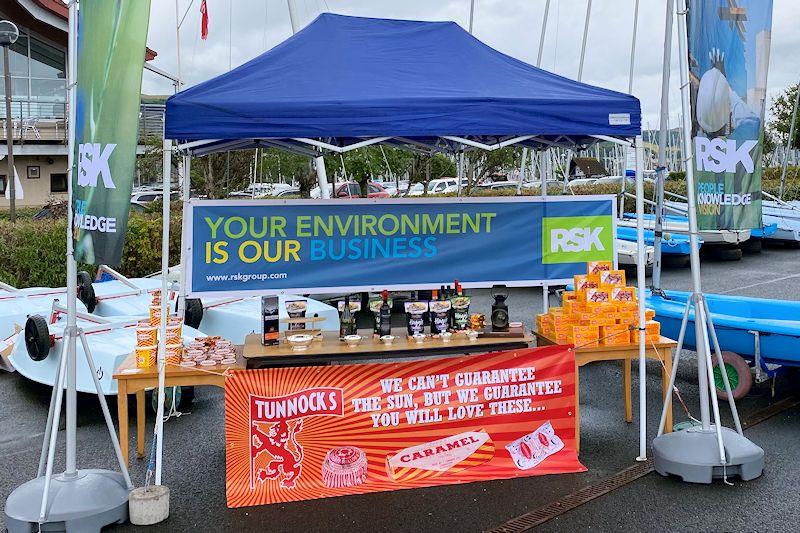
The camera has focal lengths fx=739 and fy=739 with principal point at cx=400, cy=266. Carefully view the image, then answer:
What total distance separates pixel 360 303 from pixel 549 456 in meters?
1.89

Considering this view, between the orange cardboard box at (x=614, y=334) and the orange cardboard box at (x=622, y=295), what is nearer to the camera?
the orange cardboard box at (x=614, y=334)

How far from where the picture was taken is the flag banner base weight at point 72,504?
4.40m

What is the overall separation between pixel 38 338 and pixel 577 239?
17.1 ft

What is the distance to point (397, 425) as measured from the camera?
210 inches

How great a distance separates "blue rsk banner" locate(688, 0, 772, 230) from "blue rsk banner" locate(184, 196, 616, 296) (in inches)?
57.7

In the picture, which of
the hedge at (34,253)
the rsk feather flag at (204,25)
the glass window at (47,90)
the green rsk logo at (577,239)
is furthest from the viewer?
the glass window at (47,90)

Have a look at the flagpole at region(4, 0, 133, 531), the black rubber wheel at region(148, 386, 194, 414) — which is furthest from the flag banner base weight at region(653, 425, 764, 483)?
the black rubber wheel at region(148, 386, 194, 414)

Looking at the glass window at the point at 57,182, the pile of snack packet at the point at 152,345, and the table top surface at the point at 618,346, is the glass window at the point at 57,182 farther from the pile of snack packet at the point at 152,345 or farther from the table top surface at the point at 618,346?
the table top surface at the point at 618,346

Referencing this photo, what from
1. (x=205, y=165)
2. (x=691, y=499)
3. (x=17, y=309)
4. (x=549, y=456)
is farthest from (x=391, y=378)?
(x=205, y=165)

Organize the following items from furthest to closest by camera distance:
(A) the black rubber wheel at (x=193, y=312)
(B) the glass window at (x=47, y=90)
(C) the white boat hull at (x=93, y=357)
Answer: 1. (B) the glass window at (x=47, y=90)
2. (A) the black rubber wheel at (x=193, y=312)
3. (C) the white boat hull at (x=93, y=357)

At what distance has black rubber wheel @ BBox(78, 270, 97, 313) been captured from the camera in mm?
9477

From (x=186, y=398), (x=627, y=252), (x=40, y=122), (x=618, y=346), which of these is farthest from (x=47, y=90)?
(x=618, y=346)

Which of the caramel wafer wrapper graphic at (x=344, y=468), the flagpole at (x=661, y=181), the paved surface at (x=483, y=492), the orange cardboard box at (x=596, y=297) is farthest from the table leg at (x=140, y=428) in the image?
the flagpole at (x=661, y=181)

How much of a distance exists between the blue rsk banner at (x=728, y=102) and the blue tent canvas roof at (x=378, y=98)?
501 mm
